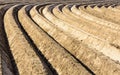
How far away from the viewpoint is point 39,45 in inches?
914

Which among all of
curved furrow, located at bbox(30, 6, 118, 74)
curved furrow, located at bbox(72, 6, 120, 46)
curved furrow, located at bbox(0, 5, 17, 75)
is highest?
curved furrow, located at bbox(0, 5, 17, 75)

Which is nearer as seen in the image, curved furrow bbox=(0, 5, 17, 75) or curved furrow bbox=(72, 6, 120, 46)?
curved furrow bbox=(0, 5, 17, 75)

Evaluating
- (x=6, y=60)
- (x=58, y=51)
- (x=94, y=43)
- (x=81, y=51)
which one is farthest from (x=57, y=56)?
(x=94, y=43)

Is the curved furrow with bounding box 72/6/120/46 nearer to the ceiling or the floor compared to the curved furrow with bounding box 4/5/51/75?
nearer to the floor

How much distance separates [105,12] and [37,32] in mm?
22650

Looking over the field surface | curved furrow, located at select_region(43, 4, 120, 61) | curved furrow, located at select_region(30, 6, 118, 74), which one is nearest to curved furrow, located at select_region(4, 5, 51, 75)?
the field surface

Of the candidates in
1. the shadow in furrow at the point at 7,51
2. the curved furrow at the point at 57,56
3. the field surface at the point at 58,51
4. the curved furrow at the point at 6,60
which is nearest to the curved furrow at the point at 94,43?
the field surface at the point at 58,51

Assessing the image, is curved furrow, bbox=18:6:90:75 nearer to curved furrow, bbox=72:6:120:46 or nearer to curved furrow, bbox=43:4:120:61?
curved furrow, bbox=43:4:120:61

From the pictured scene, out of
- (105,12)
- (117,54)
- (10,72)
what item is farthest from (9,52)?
(105,12)

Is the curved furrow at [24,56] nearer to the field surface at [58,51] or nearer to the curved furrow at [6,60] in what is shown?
the field surface at [58,51]

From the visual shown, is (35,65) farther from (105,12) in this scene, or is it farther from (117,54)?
(105,12)

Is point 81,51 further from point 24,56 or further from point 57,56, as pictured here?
point 24,56

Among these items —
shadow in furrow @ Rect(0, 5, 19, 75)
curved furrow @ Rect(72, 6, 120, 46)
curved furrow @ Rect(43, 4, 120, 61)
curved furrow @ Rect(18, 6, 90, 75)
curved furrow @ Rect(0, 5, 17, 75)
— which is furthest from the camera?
curved furrow @ Rect(72, 6, 120, 46)

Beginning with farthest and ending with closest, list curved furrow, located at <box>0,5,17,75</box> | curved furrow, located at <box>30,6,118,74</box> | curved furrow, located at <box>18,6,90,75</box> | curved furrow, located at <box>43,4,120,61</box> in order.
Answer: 1. curved furrow, located at <box>43,4,120,61</box>
2. curved furrow, located at <box>30,6,118,74</box>
3. curved furrow, located at <box>18,6,90,75</box>
4. curved furrow, located at <box>0,5,17,75</box>
